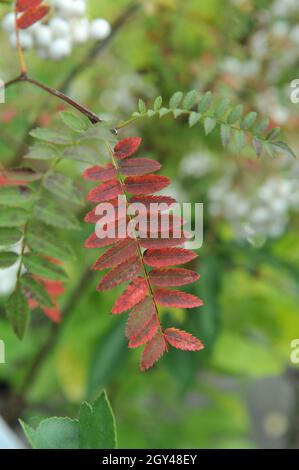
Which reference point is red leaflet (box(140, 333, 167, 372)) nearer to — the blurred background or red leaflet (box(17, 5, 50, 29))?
red leaflet (box(17, 5, 50, 29))

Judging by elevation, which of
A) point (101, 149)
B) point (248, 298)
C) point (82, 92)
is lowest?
point (248, 298)

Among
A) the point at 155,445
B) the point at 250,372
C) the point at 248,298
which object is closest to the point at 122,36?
the point at 248,298

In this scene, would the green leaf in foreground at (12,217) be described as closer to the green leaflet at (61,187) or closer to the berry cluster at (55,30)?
the green leaflet at (61,187)

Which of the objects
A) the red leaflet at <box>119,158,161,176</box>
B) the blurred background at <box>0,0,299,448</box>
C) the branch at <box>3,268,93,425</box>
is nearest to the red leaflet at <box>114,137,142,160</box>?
the red leaflet at <box>119,158,161,176</box>

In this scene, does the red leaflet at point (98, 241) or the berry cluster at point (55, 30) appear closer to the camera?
the red leaflet at point (98, 241)

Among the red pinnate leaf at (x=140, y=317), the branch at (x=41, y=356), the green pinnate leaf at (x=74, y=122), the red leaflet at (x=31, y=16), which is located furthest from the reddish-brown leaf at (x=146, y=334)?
the branch at (x=41, y=356)

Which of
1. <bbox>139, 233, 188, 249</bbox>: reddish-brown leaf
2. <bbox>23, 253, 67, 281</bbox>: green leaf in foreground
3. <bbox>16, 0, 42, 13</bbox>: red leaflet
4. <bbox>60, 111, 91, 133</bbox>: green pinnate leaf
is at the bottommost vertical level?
<bbox>23, 253, 67, 281</bbox>: green leaf in foreground
